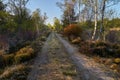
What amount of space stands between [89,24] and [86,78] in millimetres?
37463

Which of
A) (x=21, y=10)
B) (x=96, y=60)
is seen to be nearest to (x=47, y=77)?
(x=96, y=60)

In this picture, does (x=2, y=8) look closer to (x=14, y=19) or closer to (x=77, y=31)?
(x=14, y=19)

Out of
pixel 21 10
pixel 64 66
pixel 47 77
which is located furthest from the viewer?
pixel 21 10

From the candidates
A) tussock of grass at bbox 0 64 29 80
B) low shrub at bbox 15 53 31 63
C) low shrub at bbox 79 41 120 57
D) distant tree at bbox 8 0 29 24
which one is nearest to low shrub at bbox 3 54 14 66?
low shrub at bbox 15 53 31 63

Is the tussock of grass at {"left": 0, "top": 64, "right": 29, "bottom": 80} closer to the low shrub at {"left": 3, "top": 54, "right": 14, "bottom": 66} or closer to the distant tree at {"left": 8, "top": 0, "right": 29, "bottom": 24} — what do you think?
the low shrub at {"left": 3, "top": 54, "right": 14, "bottom": 66}

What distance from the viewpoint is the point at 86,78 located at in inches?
392

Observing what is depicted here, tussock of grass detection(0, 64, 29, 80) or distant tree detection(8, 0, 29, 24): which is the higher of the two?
distant tree detection(8, 0, 29, 24)

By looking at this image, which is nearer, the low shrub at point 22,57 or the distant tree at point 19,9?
the low shrub at point 22,57

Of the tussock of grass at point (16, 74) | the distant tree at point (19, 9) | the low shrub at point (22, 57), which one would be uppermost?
Answer: the distant tree at point (19, 9)

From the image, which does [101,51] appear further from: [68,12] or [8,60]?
[68,12]

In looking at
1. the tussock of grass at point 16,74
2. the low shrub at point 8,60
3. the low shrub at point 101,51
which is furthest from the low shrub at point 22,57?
the low shrub at point 101,51

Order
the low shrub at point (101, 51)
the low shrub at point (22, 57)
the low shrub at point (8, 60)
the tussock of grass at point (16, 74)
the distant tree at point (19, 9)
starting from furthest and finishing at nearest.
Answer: the distant tree at point (19, 9) < the low shrub at point (101, 51) < the low shrub at point (8, 60) < the low shrub at point (22, 57) < the tussock of grass at point (16, 74)

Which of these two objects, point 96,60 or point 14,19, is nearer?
point 96,60

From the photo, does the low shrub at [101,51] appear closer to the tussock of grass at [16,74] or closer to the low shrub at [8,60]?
the low shrub at [8,60]
